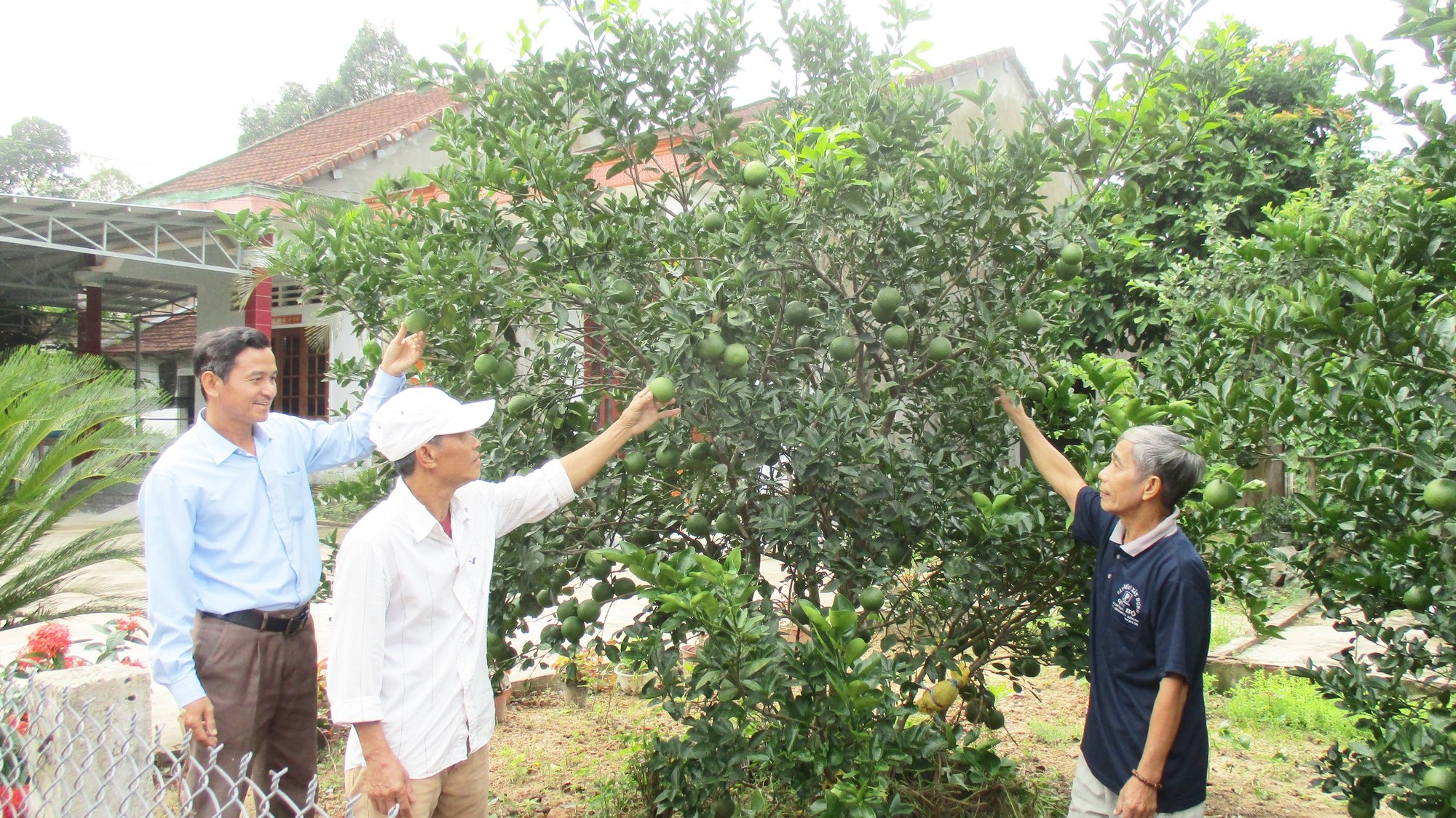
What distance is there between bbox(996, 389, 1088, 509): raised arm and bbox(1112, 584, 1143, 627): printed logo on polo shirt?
1.11ft

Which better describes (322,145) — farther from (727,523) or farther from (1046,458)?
(1046,458)

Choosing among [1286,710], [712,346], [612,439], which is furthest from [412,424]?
[1286,710]

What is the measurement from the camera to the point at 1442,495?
7.43 ft

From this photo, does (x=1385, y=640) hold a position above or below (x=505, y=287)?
below

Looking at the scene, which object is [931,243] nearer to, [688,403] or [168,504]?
[688,403]

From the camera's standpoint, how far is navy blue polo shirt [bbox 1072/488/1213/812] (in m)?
2.41

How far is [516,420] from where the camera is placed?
3225 millimetres

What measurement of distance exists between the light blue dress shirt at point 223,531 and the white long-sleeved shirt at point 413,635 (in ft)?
2.38

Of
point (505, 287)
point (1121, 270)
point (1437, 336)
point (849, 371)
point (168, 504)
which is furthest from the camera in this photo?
point (1121, 270)

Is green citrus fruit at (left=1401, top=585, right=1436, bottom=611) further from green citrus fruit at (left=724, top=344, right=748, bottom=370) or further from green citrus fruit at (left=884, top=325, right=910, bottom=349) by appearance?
green citrus fruit at (left=724, top=344, right=748, bottom=370)

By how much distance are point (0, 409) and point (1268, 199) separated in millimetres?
10351

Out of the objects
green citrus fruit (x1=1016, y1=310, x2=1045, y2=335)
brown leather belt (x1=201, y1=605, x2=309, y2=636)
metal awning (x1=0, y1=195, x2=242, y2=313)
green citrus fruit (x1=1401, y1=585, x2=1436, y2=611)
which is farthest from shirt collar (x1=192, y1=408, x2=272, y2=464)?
metal awning (x1=0, y1=195, x2=242, y2=313)

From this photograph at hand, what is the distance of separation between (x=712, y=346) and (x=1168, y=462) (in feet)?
3.82

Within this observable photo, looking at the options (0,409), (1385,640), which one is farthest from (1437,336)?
(0,409)
